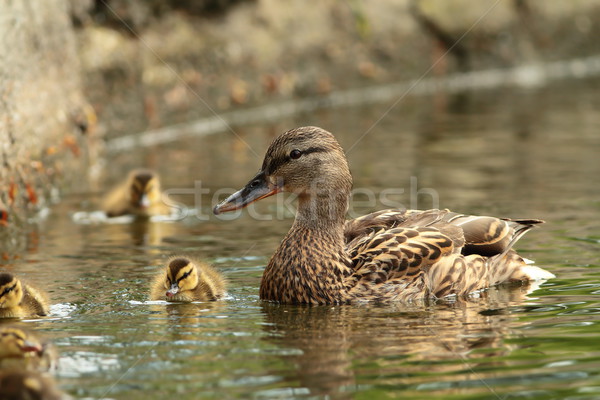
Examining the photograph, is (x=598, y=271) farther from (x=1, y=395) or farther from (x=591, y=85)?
(x=591, y=85)

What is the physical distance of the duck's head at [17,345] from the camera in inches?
175

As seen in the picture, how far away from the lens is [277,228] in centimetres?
811

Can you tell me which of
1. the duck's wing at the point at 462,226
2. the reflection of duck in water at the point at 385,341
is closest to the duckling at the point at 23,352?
the reflection of duck in water at the point at 385,341

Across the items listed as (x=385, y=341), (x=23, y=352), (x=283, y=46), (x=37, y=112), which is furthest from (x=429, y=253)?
(x=283, y=46)

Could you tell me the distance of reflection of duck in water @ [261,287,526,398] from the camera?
4.34m

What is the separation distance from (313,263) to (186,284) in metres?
0.72

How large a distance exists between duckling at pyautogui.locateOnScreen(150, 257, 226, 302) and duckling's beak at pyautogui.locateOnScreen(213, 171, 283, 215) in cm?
38

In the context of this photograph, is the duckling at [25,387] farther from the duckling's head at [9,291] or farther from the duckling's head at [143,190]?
the duckling's head at [143,190]

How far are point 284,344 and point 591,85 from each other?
13.4 m

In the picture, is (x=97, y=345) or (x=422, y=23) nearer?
(x=97, y=345)

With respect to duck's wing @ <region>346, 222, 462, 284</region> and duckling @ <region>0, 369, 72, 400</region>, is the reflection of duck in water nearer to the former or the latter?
duck's wing @ <region>346, 222, 462, 284</region>

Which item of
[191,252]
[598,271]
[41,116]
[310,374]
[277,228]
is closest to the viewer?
[310,374]

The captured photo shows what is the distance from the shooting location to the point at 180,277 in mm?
5883

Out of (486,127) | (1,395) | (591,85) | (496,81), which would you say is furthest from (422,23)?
(1,395)
